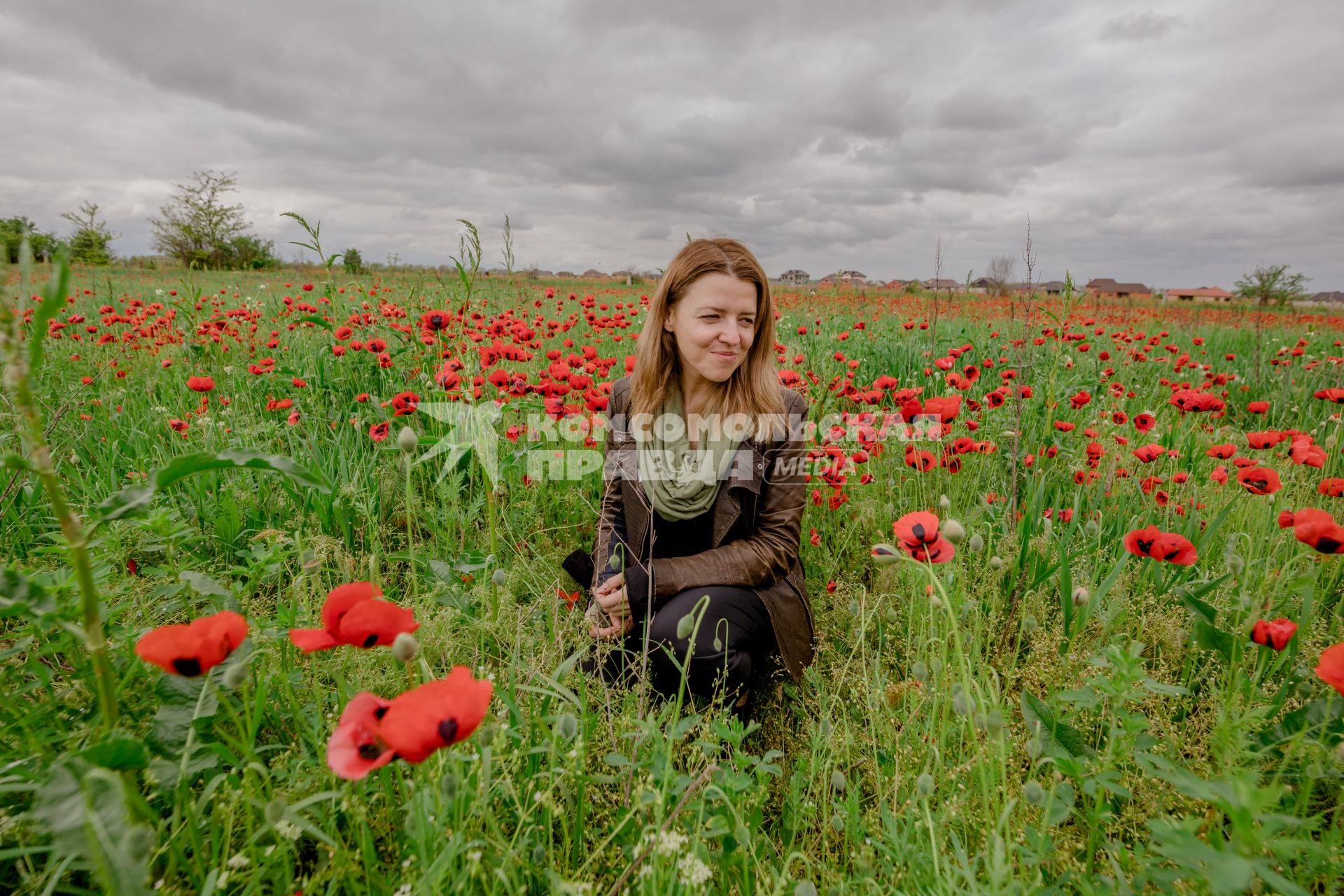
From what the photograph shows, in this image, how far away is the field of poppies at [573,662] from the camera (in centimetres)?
86

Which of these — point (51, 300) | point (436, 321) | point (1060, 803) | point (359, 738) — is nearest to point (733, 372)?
point (436, 321)

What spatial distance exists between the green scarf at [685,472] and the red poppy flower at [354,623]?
1351 mm

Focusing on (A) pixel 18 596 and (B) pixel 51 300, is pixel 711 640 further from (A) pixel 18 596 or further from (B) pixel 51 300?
(B) pixel 51 300

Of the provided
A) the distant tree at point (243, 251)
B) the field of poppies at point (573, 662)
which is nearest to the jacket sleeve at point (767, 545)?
the field of poppies at point (573, 662)

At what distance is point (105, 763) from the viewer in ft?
2.47

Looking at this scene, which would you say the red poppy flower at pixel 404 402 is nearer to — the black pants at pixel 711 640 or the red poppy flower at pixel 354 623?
the black pants at pixel 711 640

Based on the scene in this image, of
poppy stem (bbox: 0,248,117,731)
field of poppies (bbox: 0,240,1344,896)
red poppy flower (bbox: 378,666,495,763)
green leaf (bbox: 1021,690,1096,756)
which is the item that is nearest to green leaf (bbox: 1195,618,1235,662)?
field of poppies (bbox: 0,240,1344,896)

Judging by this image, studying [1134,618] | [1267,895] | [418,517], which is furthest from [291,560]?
[1134,618]

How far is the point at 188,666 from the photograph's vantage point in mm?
840

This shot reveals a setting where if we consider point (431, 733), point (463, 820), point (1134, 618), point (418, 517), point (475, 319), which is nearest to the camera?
point (431, 733)

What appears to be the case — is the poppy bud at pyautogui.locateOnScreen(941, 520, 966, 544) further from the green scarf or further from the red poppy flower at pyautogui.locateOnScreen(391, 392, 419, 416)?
the red poppy flower at pyautogui.locateOnScreen(391, 392, 419, 416)

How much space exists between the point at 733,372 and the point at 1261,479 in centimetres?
167

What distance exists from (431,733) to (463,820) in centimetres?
45

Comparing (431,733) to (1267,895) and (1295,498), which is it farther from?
(1295,498)
